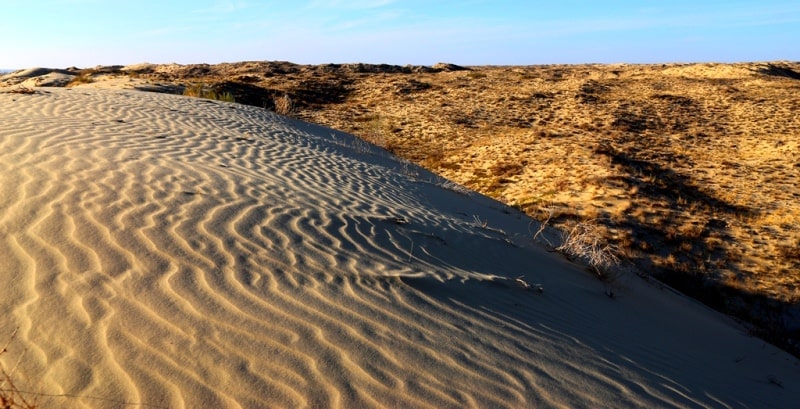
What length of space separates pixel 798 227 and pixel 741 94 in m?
13.9

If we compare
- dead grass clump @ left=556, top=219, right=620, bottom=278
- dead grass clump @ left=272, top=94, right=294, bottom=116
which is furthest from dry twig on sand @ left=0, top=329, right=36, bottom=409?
dead grass clump @ left=272, top=94, right=294, bottom=116

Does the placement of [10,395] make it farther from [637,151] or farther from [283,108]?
[283,108]

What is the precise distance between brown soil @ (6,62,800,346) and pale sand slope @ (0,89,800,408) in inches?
83.5

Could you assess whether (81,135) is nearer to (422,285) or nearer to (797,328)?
(422,285)

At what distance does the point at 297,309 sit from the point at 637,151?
469 inches

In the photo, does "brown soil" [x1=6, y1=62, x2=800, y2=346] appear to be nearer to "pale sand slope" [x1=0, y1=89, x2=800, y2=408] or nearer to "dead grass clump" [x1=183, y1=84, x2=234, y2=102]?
"dead grass clump" [x1=183, y1=84, x2=234, y2=102]

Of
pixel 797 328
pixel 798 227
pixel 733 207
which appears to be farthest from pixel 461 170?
pixel 797 328

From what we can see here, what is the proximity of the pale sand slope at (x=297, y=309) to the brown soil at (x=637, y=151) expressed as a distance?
6.96 ft

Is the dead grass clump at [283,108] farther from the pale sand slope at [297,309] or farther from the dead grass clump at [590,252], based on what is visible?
the dead grass clump at [590,252]

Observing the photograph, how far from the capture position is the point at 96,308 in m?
2.54

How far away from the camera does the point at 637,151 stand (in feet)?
42.4

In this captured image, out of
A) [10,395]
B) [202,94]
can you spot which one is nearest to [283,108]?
[202,94]

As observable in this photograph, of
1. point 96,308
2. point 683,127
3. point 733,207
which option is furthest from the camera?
point 683,127

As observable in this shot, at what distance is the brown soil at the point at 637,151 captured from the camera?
7461 mm
